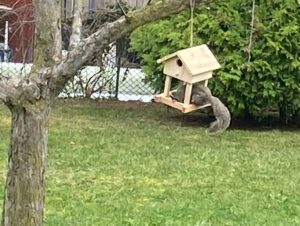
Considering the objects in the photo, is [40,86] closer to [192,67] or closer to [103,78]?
[192,67]

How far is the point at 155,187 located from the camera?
6336 millimetres

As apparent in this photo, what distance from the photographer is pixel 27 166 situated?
3535 millimetres

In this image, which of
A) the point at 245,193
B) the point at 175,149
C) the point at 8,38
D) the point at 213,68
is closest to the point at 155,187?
the point at 245,193

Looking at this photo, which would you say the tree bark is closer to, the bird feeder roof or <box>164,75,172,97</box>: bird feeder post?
the bird feeder roof

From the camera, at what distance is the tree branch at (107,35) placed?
3395mm

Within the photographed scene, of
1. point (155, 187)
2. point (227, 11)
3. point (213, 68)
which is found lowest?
point (155, 187)

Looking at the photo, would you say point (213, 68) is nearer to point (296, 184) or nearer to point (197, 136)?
point (197, 136)

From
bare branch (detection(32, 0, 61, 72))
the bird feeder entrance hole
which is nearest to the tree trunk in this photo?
bare branch (detection(32, 0, 61, 72))

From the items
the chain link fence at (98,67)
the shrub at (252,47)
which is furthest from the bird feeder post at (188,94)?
the chain link fence at (98,67)

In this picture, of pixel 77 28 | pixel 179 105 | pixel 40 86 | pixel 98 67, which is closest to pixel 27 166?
pixel 40 86

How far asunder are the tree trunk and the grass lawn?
4.93 feet

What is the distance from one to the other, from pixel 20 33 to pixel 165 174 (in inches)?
252

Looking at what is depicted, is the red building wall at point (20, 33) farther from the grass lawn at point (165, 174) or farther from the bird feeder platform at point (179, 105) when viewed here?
the bird feeder platform at point (179, 105)

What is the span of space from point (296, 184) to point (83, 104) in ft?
19.7
